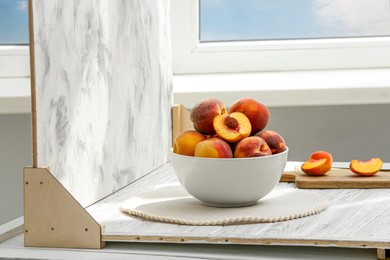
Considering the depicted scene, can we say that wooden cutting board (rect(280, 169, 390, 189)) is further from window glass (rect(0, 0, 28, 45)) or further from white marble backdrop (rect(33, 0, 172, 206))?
window glass (rect(0, 0, 28, 45))

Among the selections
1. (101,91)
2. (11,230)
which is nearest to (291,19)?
(101,91)

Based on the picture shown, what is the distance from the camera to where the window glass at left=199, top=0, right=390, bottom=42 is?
7.34ft

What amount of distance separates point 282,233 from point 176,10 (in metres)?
1.27

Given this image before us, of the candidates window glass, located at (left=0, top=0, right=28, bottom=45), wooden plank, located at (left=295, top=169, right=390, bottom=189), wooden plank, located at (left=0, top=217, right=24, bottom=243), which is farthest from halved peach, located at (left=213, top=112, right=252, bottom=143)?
window glass, located at (left=0, top=0, right=28, bottom=45)

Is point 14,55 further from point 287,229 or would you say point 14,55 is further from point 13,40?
point 287,229

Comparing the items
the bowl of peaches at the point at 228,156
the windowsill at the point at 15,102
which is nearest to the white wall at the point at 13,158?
the windowsill at the point at 15,102

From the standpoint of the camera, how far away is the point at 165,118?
1623 mm

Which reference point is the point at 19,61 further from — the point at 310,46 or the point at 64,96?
the point at 64,96

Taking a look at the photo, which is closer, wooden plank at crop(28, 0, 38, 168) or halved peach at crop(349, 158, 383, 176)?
wooden plank at crop(28, 0, 38, 168)

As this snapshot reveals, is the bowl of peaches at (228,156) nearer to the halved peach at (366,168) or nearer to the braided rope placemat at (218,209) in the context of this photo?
the braided rope placemat at (218,209)

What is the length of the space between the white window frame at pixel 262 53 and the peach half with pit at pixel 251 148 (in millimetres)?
1071

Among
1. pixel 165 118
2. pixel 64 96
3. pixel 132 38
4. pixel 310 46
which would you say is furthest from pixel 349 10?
pixel 64 96

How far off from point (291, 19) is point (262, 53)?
14 centimetres

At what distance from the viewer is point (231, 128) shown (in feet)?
3.87
